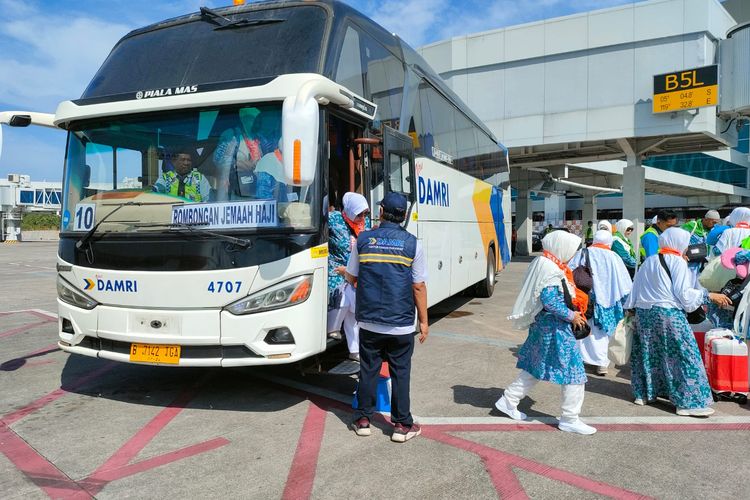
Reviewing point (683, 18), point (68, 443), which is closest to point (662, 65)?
point (683, 18)

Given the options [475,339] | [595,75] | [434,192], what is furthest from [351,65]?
[595,75]

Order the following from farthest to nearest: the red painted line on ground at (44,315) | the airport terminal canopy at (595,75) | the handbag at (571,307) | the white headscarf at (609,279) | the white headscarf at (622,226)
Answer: the airport terminal canopy at (595,75) < the red painted line on ground at (44,315) < the white headscarf at (622,226) < the white headscarf at (609,279) < the handbag at (571,307)

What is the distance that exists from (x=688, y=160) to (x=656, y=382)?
5851cm

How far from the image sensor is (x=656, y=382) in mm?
4992

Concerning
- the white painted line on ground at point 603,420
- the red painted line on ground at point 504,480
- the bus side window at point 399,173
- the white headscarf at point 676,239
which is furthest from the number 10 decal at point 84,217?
the white headscarf at point 676,239

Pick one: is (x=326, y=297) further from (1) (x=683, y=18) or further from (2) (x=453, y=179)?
(1) (x=683, y=18)

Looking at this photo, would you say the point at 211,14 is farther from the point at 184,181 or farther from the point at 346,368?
the point at 346,368

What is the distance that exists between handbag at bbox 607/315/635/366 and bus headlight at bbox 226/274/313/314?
3.69 m

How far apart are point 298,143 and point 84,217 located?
2422 millimetres

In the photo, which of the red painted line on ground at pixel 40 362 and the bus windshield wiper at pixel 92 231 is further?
the red painted line on ground at pixel 40 362

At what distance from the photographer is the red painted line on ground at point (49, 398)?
4699mm

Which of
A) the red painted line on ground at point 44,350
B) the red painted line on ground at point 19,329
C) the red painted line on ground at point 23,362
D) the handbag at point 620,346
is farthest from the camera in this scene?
the red painted line on ground at point 19,329

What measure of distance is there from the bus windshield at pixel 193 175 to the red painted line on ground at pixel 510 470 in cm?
208

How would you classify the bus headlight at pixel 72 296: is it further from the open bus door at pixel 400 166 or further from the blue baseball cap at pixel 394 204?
the open bus door at pixel 400 166
